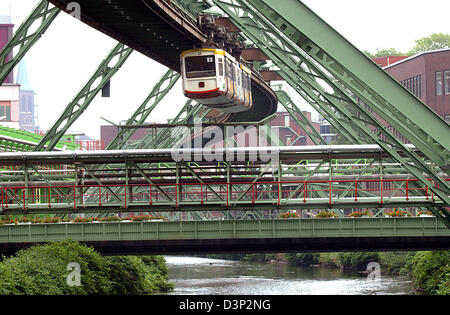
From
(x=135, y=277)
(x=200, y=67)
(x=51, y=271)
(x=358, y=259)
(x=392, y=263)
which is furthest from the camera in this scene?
(x=358, y=259)

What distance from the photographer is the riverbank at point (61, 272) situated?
28.1 m

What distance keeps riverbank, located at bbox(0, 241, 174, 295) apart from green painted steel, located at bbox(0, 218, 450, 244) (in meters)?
0.78

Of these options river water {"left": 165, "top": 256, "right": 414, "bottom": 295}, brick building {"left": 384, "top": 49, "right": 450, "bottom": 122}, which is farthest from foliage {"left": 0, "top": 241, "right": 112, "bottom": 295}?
brick building {"left": 384, "top": 49, "right": 450, "bottom": 122}

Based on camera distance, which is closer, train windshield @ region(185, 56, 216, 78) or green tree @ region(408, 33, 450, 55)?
train windshield @ region(185, 56, 216, 78)

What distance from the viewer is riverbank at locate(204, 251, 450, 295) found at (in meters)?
37.9

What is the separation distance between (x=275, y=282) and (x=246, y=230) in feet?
68.2

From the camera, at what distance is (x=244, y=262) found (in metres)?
79.8

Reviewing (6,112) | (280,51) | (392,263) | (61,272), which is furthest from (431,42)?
(61,272)

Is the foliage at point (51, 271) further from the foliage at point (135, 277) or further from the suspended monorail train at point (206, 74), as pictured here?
the suspended monorail train at point (206, 74)

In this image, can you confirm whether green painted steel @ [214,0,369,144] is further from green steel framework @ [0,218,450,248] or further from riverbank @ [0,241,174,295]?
riverbank @ [0,241,174,295]

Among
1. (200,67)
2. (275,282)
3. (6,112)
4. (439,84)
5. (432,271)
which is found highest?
(6,112)

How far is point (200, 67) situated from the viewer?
40312mm

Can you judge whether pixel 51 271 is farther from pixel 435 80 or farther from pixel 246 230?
pixel 435 80

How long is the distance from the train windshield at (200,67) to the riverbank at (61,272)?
8625 millimetres
